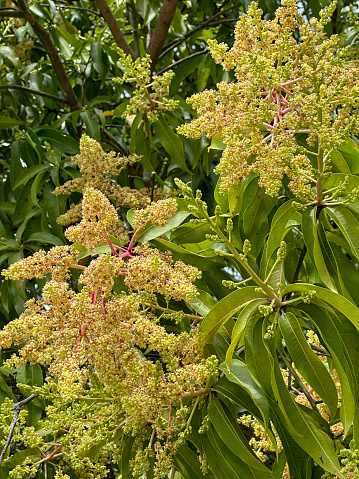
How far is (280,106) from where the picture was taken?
149 cm

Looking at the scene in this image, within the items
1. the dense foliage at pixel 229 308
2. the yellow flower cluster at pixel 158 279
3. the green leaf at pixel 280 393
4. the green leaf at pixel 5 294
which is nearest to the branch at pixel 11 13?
the green leaf at pixel 5 294

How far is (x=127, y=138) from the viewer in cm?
319

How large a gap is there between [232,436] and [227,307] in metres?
0.29

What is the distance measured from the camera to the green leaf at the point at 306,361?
4.17 ft

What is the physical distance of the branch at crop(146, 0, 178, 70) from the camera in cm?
280

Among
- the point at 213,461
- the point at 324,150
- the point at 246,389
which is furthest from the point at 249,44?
the point at 213,461

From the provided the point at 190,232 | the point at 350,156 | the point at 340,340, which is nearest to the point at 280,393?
the point at 340,340

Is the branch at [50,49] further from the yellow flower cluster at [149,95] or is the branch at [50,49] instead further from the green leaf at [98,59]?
the yellow flower cluster at [149,95]

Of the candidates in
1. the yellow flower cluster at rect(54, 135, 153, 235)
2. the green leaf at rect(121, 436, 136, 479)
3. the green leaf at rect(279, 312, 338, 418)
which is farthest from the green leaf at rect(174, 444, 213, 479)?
the yellow flower cluster at rect(54, 135, 153, 235)

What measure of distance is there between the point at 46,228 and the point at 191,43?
1.58m

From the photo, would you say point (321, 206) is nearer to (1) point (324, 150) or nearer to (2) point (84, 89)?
(1) point (324, 150)

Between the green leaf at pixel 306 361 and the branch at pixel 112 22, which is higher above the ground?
the branch at pixel 112 22

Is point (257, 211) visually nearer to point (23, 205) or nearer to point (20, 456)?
point (20, 456)

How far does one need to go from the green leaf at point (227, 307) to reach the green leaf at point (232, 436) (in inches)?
7.5
